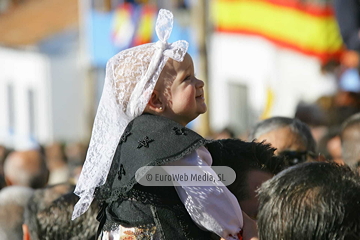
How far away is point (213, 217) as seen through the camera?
2.39 m

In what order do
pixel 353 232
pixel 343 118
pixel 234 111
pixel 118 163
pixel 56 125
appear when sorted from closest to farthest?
1. pixel 353 232
2. pixel 118 163
3. pixel 343 118
4. pixel 234 111
5. pixel 56 125

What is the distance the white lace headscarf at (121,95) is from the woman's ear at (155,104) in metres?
0.05

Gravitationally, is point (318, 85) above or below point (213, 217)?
below

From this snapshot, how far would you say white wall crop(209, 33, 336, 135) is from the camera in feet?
51.9

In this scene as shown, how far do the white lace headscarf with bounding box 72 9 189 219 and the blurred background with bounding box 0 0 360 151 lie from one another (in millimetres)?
2882

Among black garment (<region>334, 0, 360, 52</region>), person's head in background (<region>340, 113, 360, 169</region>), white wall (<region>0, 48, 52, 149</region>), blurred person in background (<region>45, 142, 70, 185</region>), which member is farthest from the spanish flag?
white wall (<region>0, 48, 52, 149</region>)

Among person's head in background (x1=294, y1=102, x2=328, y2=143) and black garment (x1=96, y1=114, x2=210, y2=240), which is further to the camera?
person's head in background (x1=294, y1=102, x2=328, y2=143)

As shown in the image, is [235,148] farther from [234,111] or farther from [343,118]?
[234,111]

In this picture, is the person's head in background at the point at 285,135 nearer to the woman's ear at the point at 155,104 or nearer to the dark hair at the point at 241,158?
the dark hair at the point at 241,158

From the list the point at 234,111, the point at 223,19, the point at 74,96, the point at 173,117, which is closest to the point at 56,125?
the point at 74,96

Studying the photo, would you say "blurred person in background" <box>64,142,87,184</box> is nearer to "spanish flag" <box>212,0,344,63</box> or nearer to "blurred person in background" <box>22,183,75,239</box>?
"blurred person in background" <box>22,183,75,239</box>

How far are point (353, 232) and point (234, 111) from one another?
1655cm

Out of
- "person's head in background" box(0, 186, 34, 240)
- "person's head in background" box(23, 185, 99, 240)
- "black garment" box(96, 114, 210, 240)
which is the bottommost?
"person's head in background" box(0, 186, 34, 240)

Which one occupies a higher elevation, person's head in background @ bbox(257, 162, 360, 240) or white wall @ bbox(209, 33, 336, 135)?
person's head in background @ bbox(257, 162, 360, 240)
